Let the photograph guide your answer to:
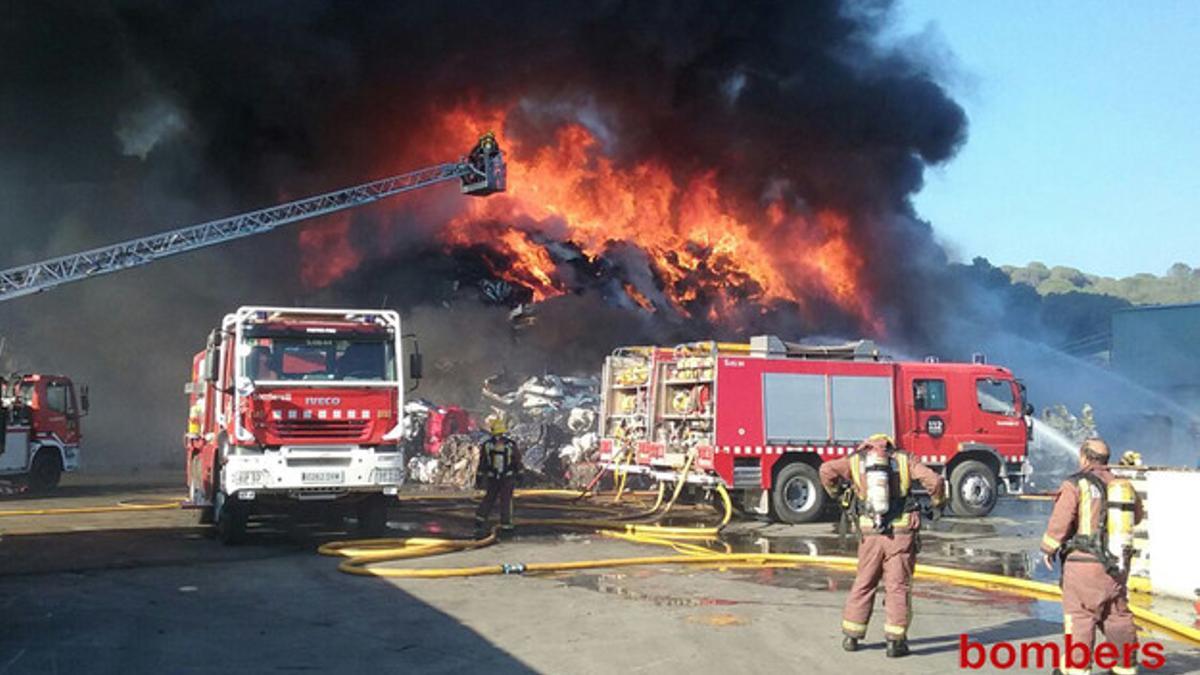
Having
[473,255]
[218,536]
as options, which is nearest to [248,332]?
[218,536]

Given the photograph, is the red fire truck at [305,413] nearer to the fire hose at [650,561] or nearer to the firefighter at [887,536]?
the fire hose at [650,561]

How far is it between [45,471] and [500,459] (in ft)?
42.8

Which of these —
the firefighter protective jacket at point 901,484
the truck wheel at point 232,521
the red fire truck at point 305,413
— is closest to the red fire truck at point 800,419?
the red fire truck at point 305,413

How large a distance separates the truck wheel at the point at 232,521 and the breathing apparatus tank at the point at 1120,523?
9.40 m

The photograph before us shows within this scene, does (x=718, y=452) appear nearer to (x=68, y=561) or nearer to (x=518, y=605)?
(x=518, y=605)

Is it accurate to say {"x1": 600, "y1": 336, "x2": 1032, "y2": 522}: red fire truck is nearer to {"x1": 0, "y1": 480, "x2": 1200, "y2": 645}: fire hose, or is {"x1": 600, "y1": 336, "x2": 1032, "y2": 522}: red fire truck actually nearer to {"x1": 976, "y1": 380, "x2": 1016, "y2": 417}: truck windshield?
{"x1": 976, "y1": 380, "x2": 1016, "y2": 417}: truck windshield

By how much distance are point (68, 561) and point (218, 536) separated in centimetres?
230

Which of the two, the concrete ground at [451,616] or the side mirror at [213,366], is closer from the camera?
the concrete ground at [451,616]

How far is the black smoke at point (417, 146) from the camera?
30.2 metres

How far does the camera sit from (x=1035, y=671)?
6523 mm

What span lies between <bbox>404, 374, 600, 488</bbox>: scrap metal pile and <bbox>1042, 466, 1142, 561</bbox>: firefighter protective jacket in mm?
15845

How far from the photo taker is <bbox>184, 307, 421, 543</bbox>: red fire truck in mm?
11531

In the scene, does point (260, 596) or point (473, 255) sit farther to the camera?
point (473, 255)

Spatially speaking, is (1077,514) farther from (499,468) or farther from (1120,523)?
(499,468)
